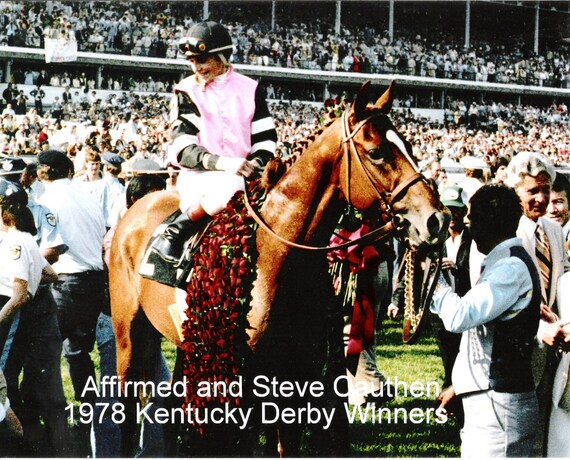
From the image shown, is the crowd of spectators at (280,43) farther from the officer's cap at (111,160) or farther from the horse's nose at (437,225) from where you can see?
the horse's nose at (437,225)

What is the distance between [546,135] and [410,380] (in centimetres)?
723

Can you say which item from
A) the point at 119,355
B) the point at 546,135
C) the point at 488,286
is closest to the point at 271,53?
the point at 546,135

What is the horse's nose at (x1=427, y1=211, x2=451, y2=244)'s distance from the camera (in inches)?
118

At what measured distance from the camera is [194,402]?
11.9ft

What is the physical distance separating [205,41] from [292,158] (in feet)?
2.56

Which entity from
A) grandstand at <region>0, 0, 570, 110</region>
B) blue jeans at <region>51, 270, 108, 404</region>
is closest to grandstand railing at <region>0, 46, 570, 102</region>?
grandstand at <region>0, 0, 570, 110</region>

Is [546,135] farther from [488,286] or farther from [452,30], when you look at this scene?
[488,286]

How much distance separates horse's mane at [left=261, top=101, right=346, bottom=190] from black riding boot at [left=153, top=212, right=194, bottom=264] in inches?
21.6

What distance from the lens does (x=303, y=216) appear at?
10.8 feet

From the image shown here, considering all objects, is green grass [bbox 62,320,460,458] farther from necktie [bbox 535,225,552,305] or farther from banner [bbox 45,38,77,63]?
banner [bbox 45,38,77,63]

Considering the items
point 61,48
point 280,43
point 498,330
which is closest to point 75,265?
point 498,330

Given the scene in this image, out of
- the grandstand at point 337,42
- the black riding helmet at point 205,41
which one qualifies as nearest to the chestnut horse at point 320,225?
the black riding helmet at point 205,41

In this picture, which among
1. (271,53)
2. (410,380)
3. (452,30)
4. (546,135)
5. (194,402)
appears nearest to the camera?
(194,402)

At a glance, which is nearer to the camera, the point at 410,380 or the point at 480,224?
the point at 480,224
